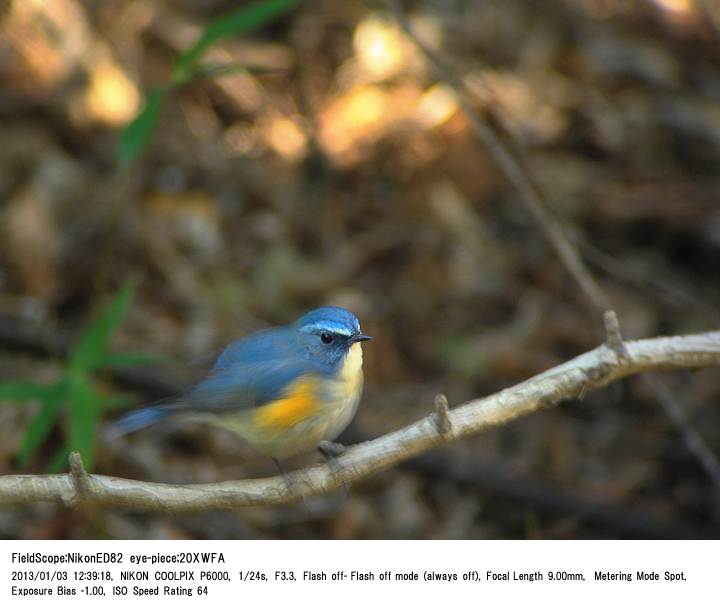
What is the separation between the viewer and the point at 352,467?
2643 millimetres

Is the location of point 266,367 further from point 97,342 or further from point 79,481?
point 97,342

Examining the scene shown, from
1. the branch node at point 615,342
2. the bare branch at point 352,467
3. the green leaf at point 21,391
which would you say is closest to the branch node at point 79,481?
the bare branch at point 352,467

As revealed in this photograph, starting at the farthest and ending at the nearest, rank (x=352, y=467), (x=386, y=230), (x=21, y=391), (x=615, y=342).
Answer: (x=386, y=230)
(x=21, y=391)
(x=615, y=342)
(x=352, y=467)

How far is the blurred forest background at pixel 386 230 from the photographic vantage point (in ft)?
15.1

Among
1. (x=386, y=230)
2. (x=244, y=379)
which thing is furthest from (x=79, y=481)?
(x=386, y=230)

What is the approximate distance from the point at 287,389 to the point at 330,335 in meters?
0.20

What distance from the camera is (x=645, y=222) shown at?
5758 mm

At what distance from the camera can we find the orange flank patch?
2.84m

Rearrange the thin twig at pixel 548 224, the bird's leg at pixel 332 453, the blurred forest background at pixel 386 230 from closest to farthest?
the bird's leg at pixel 332 453 → the thin twig at pixel 548 224 → the blurred forest background at pixel 386 230

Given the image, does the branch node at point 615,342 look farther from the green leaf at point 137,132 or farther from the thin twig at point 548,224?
the green leaf at point 137,132

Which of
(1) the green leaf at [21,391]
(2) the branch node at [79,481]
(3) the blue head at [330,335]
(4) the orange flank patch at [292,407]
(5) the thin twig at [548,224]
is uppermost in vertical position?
(5) the thin twig at [548,224]

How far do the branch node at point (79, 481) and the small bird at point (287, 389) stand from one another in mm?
454

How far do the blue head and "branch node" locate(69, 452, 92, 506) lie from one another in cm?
77
